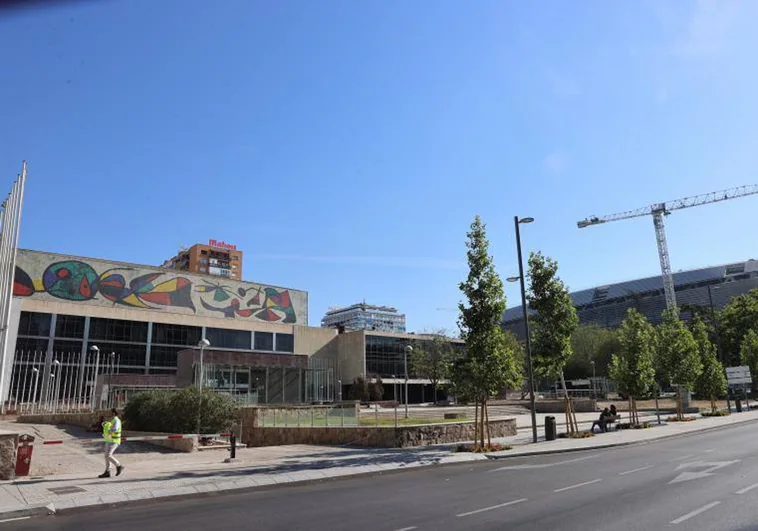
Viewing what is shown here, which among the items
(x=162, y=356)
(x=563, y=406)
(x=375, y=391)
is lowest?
(x=563, y=406)

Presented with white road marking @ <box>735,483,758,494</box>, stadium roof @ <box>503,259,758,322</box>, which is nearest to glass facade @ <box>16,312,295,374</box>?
white road marking @ <box>735,483,758,494</box>

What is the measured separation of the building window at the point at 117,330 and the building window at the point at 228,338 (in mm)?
10131

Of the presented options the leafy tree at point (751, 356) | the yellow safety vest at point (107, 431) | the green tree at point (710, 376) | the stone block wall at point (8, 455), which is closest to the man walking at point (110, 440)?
the yellow safety vest at point (107, 431)

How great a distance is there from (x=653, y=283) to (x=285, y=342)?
118050mm

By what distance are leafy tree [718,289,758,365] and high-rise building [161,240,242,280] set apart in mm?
106123

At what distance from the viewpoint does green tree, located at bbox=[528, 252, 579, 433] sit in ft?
82.0

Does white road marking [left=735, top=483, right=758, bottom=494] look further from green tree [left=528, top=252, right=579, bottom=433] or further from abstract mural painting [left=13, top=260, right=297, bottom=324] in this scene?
abstract mural painting [left=13, top=260, right=297, bottom=324]

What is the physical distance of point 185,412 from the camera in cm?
2492

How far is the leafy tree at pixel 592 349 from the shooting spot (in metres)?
90.2

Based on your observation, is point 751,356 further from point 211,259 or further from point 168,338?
point 211,259

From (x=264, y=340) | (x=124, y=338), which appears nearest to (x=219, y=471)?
(x=124, y=338)

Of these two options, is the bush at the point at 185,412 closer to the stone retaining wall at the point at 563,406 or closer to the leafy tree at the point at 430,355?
the stone retaining wall at the point at 563,406

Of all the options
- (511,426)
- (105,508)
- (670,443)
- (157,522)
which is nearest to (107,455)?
(105,508)

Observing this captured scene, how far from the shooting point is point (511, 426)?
27172 mm
